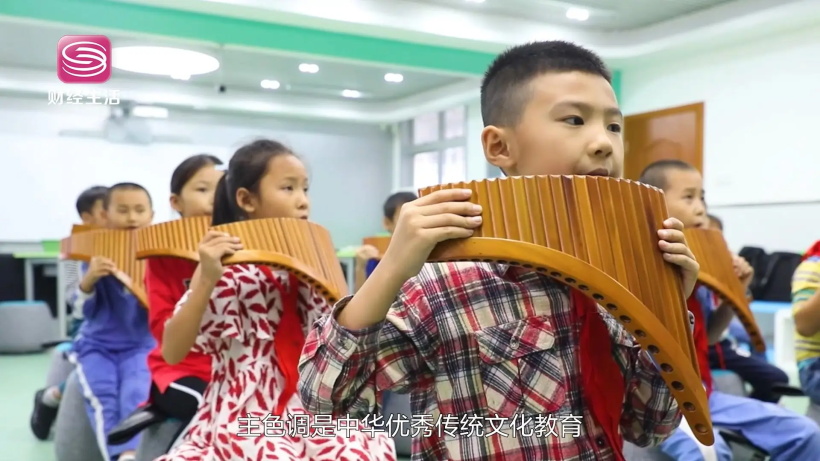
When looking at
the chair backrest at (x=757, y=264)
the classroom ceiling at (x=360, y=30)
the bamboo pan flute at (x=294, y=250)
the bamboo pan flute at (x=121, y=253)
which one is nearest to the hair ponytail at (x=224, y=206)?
the bamboo pan flute at (x=294, y=250)

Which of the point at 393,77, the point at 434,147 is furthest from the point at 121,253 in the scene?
the point at 434,147

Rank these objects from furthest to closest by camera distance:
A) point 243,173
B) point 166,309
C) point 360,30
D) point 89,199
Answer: point 360,30 → point 89,199 → point 166,309 → point 243,173

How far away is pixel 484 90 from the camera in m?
1.33

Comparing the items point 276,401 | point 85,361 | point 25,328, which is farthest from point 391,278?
point 25,328

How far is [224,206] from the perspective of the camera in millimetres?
2160

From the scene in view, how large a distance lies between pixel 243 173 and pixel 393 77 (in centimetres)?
801

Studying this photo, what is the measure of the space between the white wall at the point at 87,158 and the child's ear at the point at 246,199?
3338 millimetres

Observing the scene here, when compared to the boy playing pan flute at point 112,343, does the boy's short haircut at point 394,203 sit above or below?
above

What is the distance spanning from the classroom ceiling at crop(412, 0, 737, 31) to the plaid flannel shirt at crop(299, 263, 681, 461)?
6160 mm

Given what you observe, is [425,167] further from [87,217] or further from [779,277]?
[87,217]

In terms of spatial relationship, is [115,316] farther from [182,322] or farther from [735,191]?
[735,191]

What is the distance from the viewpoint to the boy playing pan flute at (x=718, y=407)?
214cm

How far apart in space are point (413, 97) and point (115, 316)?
8.57 m

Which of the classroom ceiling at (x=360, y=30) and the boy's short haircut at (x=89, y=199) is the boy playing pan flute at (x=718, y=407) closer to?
the boy's short haircut at (x=89, y=199)
